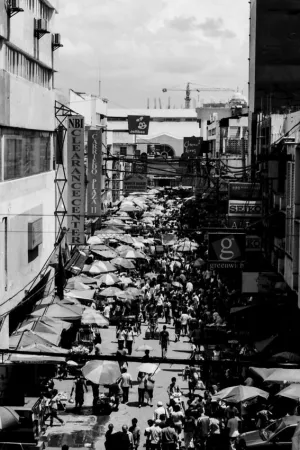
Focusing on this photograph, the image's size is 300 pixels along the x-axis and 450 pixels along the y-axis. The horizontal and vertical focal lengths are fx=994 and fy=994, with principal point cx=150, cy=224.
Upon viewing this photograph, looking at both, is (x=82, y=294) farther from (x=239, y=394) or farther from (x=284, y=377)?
(x=239, y=394)

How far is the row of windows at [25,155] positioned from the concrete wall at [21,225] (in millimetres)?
263

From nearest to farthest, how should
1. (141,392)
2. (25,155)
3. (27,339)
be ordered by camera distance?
(27,339) < (141,392) < (25,155)

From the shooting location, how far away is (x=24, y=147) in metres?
30.8

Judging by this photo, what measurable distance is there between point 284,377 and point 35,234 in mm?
12306

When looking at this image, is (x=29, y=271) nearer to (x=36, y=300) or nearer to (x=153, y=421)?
(x=36, y=300)

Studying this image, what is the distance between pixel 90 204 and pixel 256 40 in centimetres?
2094

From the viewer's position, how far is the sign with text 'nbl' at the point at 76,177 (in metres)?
33.4

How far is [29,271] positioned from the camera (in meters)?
31.7

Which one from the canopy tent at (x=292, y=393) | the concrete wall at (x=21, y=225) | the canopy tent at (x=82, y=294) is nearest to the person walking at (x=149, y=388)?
the concrete wall at (x=21, y=225)

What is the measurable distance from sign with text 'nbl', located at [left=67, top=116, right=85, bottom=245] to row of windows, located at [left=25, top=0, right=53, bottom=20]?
400cm

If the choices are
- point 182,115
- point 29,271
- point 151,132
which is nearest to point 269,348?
point 29,271

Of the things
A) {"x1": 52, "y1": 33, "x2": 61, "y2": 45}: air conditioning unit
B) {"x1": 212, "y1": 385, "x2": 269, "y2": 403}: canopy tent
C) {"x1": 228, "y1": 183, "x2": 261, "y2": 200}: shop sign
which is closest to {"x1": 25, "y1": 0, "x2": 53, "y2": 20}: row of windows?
{"x1": 52, "y1": 33, "x2": 61, "y2": 45}: air conditioning unit

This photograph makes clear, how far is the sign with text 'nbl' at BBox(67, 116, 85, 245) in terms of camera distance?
109ft

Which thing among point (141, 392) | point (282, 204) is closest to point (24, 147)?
point (282, 204)
